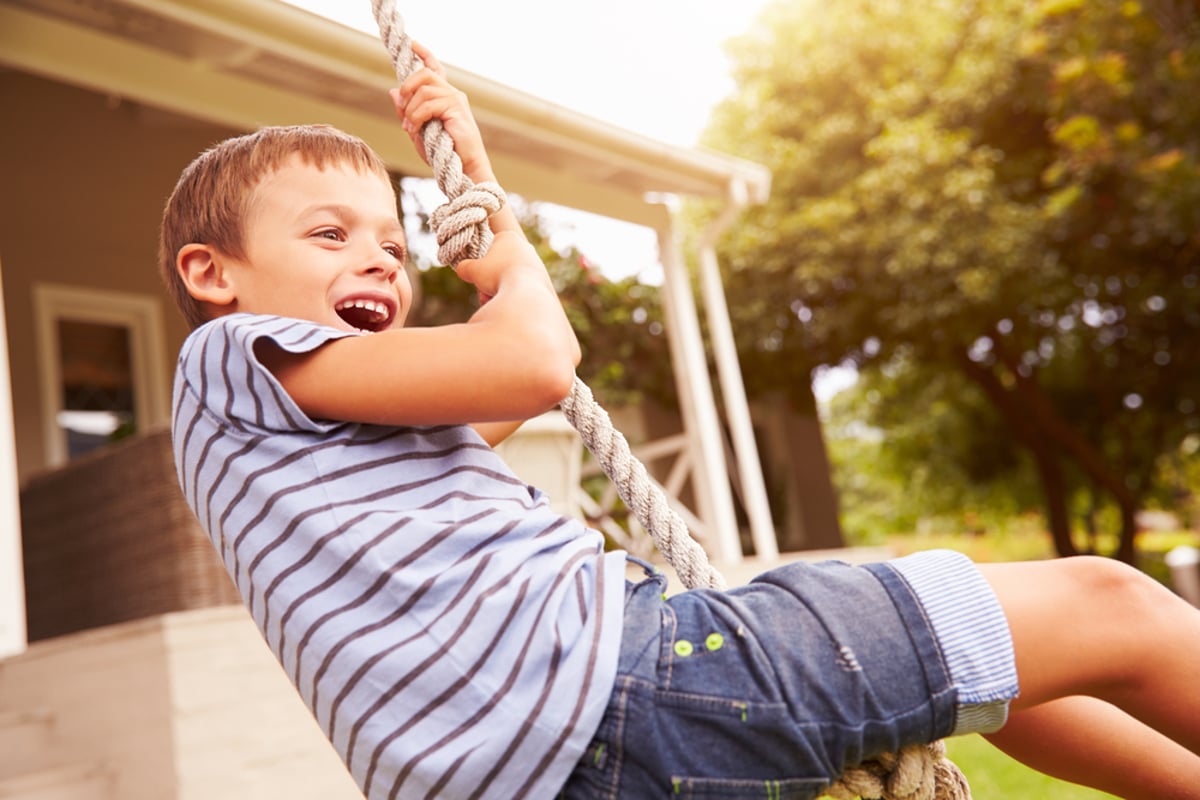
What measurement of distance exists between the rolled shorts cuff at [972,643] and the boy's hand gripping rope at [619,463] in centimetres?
12

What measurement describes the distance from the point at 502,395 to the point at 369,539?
0.68 ft

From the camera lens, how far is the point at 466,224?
4.58 ft

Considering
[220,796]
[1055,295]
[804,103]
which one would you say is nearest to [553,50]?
[804,103]

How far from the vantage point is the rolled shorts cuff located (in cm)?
113

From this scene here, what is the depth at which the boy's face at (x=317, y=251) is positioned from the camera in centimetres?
134

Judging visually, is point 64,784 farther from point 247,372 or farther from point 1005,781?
point 1005,781

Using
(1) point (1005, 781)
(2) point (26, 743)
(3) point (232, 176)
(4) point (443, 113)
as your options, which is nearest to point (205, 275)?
(3) point (232, 176)

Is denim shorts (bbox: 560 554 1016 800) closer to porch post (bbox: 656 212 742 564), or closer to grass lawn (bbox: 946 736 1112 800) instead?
grass lawn (bbox: 946 736 1112 800)

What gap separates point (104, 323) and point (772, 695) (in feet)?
20.8

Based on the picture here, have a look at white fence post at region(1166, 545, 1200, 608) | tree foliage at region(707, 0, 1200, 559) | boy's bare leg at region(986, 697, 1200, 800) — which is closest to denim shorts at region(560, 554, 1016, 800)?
boy's bare leg at region(986, 697, 1200, 800)

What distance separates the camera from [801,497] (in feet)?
45.1

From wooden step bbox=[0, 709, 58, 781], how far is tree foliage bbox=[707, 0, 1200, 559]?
9501mm

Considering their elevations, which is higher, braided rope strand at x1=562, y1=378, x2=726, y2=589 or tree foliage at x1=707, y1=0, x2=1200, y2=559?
tree foliage at x1=707, y1=0, x2=1200, y2=559

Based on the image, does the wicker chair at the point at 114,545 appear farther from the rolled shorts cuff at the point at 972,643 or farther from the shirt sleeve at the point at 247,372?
the rolled shorts cuff at the point at 972,643
